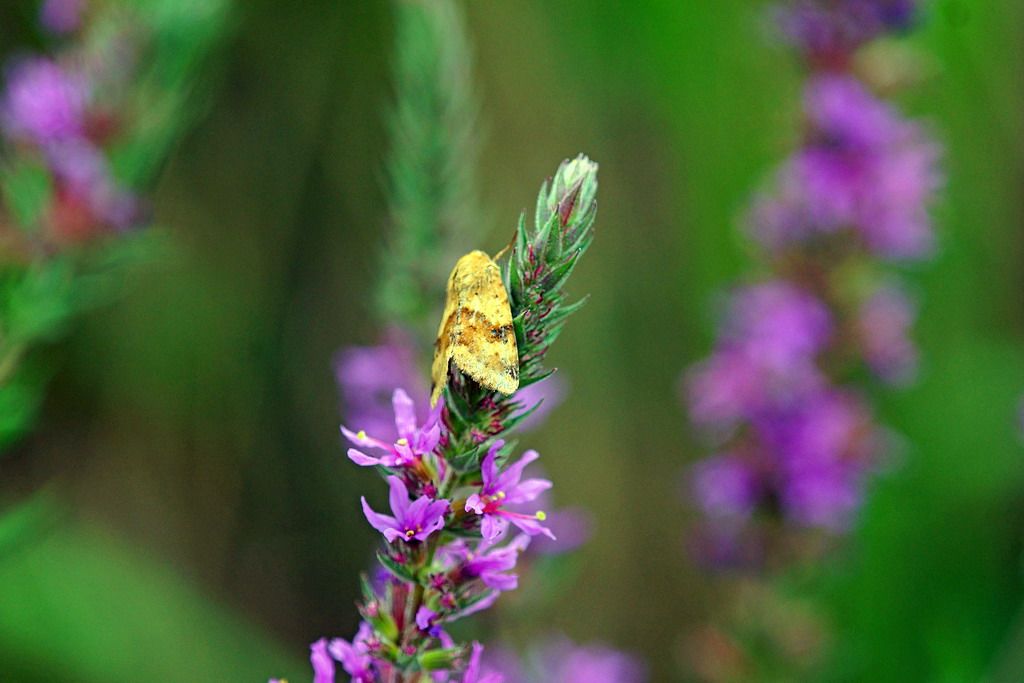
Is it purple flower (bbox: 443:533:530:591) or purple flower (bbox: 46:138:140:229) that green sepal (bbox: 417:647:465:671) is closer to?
purple flower (bbox: 443:533:530:591)

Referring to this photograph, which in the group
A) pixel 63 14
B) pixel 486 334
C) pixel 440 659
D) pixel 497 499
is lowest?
pixel 440 659

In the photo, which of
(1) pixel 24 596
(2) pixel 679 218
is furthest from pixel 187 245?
(2) pixel 679 218

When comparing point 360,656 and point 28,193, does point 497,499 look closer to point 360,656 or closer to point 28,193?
point 360,656

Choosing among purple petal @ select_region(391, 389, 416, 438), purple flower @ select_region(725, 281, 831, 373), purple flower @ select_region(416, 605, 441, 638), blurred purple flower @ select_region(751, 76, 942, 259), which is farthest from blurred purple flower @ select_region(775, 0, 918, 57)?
purple flower @ select_region(416, 605, 441, 638)

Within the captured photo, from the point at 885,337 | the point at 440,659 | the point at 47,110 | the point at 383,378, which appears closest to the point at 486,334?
the point at 440,659

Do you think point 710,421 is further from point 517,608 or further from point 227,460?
point 227,460
